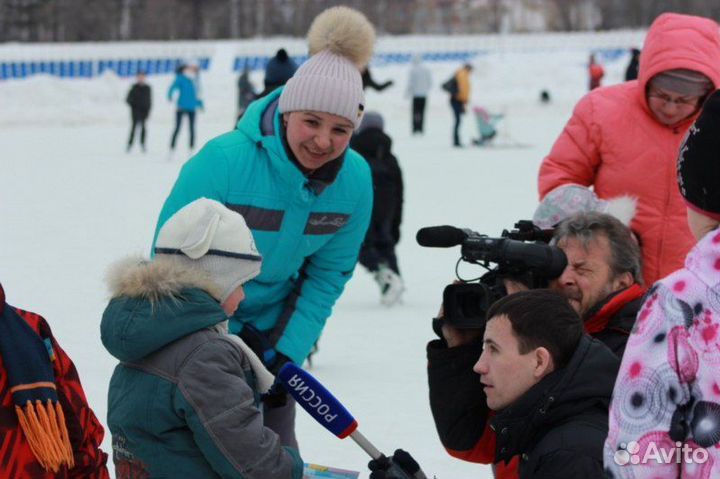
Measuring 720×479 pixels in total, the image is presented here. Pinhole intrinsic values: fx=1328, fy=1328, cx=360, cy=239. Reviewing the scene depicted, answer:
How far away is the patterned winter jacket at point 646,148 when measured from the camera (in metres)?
3.89

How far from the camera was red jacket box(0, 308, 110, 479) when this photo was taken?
2572 millimetres

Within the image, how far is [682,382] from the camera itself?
1.95m

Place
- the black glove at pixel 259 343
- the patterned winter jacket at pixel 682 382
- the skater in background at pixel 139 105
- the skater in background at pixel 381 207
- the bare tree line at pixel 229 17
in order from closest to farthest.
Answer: the patterned winter jacket at pixel 682 382 → the black glove at pixel 259 343 → the skater in background at pixel 381 207 → the skater in background at pixel 139 105 → the bare tree line at pixel 229 17

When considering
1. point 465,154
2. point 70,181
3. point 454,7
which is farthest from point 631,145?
point 454,7

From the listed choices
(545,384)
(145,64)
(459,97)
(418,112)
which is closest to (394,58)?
(145,64)

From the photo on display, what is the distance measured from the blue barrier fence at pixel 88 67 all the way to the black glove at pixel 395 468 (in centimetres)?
3151

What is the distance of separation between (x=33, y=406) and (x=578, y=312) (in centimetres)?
125

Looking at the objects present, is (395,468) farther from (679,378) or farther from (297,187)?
(297,187)

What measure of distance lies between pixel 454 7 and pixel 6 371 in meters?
61.2

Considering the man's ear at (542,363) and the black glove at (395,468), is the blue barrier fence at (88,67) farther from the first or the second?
the black glove at (395,468)

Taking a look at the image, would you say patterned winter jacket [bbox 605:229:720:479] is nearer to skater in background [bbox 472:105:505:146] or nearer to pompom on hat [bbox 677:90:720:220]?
pompom on hat [bbox 677:90:720:220]

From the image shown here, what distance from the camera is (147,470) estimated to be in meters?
2.72

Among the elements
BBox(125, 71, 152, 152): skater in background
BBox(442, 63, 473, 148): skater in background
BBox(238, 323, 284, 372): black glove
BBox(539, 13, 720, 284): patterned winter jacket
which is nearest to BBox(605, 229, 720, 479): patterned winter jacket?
BBox(238, 323, 284, 372): black glove


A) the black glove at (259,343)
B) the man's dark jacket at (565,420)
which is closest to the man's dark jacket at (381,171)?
the black glove at (259,343)
